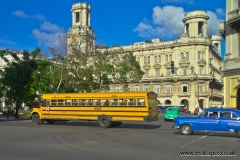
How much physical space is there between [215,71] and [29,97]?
2363 inches

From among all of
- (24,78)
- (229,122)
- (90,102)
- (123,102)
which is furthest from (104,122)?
(24,78)

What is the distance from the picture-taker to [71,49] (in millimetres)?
40969

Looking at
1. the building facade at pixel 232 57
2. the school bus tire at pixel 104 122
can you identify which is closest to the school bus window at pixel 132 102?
the school bus tire at pixel 104 122

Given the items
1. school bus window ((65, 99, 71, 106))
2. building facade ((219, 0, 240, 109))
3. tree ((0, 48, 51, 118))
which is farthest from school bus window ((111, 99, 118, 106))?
tree ((0, 48, 51, 118))

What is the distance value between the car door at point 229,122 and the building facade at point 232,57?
12736mm

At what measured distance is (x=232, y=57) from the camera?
29.2 m

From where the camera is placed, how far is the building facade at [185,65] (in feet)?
244

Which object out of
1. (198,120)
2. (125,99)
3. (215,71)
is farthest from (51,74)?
(215,71)

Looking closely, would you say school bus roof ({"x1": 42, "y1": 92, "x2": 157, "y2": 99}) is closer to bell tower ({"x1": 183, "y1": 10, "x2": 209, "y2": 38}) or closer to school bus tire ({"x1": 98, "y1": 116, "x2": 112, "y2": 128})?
school bus tire ({"x1": 98, "y1": 116, "x2": 112, "y2": 128})

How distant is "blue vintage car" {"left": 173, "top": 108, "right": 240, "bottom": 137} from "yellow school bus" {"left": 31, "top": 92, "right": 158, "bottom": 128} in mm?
A: 3862

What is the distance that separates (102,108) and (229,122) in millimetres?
9748

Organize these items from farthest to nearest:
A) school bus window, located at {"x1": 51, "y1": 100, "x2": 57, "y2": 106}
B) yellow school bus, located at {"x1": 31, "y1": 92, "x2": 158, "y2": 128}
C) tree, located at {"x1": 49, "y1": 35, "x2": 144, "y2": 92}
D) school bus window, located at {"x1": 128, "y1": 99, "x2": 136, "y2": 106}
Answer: tree, located at {"x1": 49, "y1": 35, "x2": 144, "y2": 92} → school bus window, located at {"x1": 51, "y1": 100, "x2": 57, "y2": 106} → school bus window, located at {"x1": 128, "y1": 99, "x2": 136, "y2": 106} → yellow school bus, located at {"x1": 31, "y1": 92, "x2": 158, "y2": 128}

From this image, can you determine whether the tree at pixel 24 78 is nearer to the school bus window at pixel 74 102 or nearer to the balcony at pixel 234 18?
the school bus window at pixel 74 102

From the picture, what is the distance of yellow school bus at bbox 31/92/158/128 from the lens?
69.9ft
